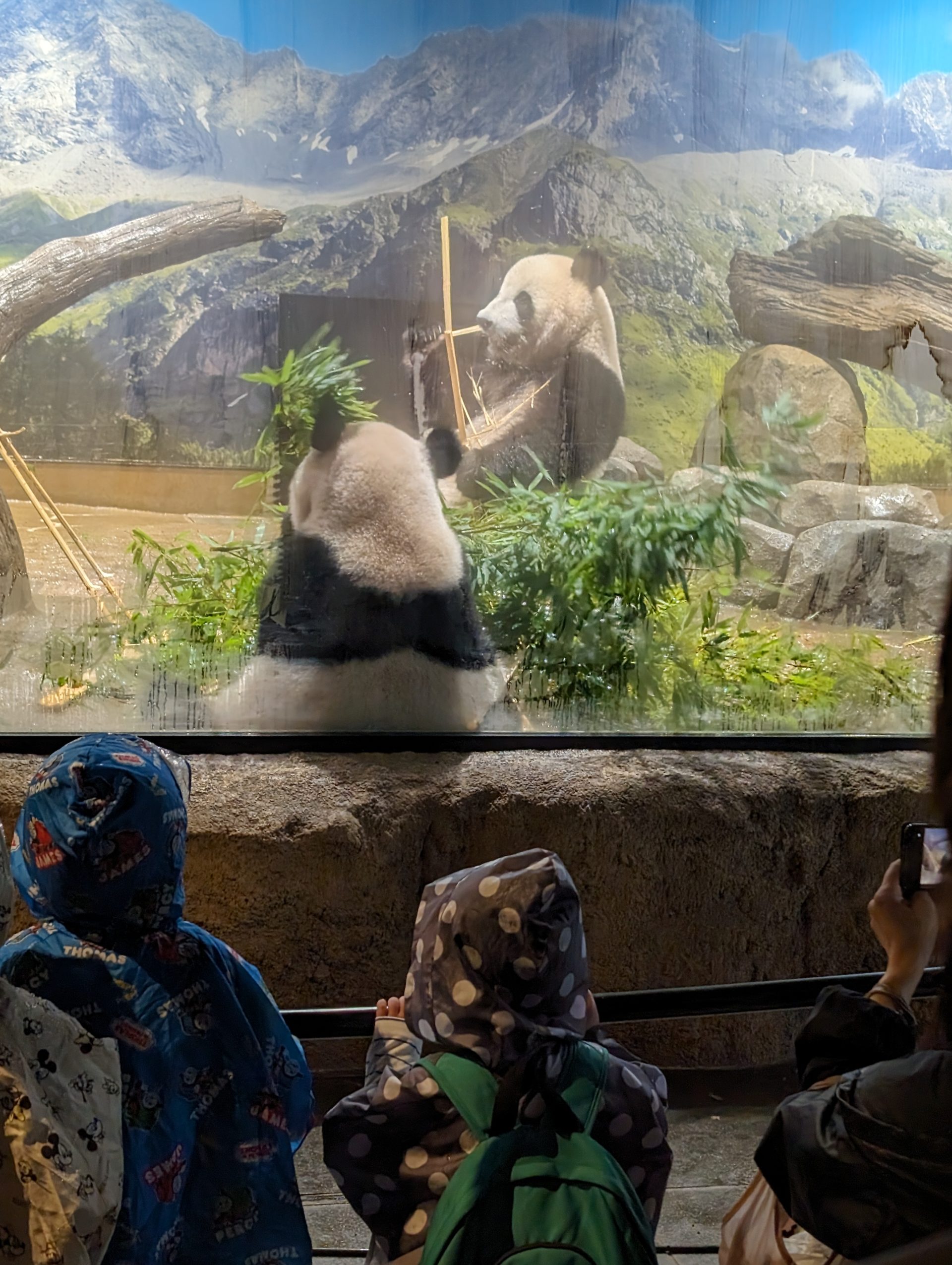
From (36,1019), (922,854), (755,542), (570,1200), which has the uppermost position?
(755,542)

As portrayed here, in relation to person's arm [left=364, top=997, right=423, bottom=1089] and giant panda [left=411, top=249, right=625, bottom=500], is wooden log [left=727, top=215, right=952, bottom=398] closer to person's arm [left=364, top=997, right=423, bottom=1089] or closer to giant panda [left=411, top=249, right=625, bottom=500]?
giant panda [left=411, top=249, right=625, bottom=500]

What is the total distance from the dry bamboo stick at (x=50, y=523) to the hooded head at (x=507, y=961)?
2535mm

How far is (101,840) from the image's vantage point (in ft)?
5.16

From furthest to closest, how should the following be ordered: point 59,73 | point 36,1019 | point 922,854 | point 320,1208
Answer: point 59,73
point 320,1208
point 922,854
point 36,1019

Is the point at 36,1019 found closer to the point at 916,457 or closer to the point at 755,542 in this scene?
the point at 755,542

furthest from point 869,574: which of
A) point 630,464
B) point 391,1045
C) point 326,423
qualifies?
point 391,1045

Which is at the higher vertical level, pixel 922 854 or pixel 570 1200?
pixel 922 854

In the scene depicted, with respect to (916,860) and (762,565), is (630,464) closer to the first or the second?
(762,565)

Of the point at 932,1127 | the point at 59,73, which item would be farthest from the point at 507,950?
the point at 59,73

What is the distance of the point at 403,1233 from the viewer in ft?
4.90

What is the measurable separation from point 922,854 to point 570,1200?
68cm

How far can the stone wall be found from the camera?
338 centimetres

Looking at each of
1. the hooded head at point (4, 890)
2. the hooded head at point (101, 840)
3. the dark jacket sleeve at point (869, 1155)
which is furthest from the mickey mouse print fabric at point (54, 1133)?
the dark jacket sleeve at point (869, 1155)

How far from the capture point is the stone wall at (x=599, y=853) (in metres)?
3.38
